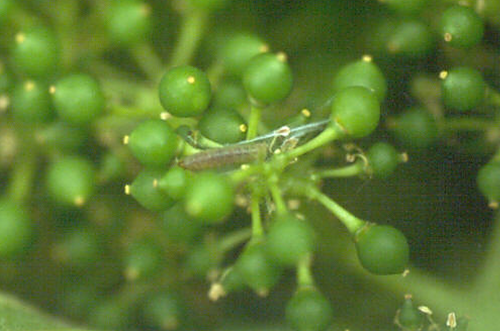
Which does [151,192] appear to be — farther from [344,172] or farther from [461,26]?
[461,26]

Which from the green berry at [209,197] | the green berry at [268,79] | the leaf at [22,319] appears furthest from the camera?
the leaf at [22,319]

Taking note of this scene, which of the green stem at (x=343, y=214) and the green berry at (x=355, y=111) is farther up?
the green berry at (x=355, y=111)

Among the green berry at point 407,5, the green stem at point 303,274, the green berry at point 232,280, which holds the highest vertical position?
the green berry at point 407,5

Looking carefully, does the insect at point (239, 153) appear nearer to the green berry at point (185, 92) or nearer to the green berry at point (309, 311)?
the green berry at point (185, 92)

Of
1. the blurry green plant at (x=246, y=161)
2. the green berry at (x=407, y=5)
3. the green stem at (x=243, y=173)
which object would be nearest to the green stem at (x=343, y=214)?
the blurry green plant at (x=246, y=161)

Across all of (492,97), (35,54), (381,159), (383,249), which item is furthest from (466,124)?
(35,54)

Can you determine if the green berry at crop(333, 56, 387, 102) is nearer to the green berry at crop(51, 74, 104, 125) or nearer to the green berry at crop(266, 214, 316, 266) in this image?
the green berry at crop(266, 214, 316, 266)
